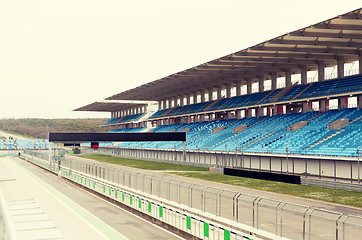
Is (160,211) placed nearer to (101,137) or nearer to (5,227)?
(5,227)

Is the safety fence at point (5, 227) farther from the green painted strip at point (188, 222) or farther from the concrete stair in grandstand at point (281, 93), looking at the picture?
the concrete stair in grandstand at point (281, 93)

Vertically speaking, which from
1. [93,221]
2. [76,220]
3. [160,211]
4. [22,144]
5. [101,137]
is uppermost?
[101,137]

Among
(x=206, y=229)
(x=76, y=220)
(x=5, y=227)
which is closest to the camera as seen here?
(x=5, y=227)

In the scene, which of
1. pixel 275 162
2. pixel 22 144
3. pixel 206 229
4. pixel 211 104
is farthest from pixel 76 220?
pixel 22 144

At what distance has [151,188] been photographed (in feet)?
73.8

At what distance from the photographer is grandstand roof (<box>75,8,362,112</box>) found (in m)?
38.4

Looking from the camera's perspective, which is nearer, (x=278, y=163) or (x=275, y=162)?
(x=278, y=163)

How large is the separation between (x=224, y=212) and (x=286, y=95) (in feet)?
142

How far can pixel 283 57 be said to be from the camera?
50.4 m

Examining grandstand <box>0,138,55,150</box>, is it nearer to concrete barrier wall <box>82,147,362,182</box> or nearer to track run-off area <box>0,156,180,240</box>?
concrete barrier wall <box>82,147,362,182</box>

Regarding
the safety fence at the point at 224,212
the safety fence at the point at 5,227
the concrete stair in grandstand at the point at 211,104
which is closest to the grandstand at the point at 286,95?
the concrete stair in grandstand at the point at 211,104

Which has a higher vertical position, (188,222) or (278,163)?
(278,163)

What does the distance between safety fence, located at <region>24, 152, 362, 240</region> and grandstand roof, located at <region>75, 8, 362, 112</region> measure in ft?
69.4

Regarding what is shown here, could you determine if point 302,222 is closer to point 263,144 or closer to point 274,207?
point 274,207
